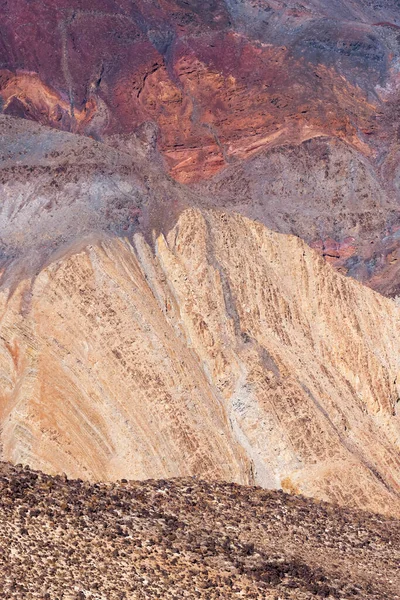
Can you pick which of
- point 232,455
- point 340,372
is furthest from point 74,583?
point 340,372

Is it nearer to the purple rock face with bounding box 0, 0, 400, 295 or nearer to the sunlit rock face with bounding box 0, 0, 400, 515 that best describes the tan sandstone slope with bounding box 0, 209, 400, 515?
the sunlit rock face with bounding box 0, 0, 400, 515

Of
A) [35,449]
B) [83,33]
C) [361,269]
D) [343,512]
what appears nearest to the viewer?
[343,512]

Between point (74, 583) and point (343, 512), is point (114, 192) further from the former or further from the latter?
point (74, 583)

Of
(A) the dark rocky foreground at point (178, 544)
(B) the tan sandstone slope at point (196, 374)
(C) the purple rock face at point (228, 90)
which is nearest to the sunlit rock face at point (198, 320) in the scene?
(B) the tan sandstone slope at point (196, 374)

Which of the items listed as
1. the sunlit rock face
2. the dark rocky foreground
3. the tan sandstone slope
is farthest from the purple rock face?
the dark rocky foreground

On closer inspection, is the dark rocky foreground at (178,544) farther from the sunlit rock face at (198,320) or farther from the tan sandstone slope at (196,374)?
the sunlit rock face at (198,320)

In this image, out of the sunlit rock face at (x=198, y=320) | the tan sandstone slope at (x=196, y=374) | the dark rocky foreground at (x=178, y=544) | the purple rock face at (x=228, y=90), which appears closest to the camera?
the dark rocky foreground at (x=178, y=544)
